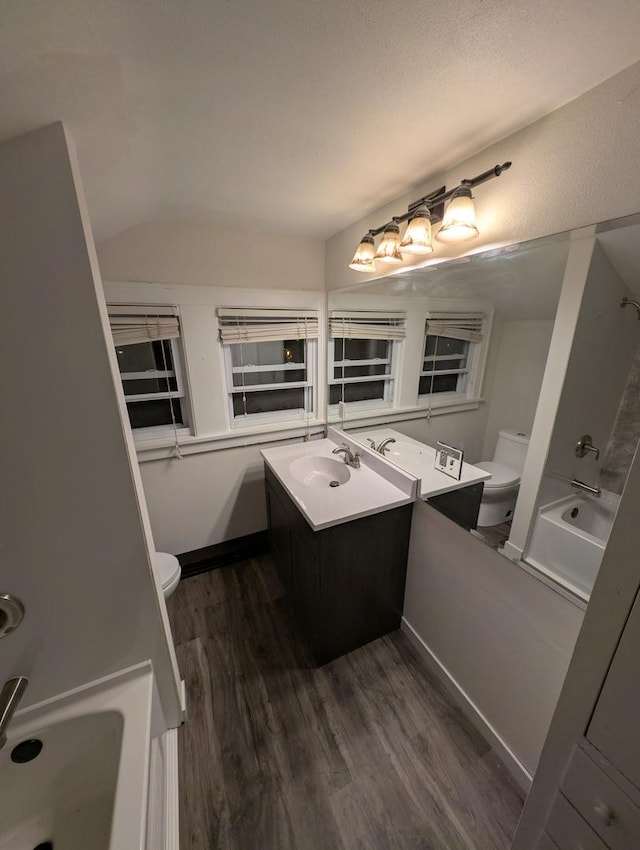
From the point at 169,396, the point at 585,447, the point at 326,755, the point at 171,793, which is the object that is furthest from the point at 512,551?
the point at 169,396

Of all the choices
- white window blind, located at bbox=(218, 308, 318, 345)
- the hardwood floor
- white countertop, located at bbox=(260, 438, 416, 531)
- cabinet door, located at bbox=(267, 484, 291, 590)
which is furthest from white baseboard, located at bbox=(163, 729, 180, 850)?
white window blind, located at bbox=(218, 308, 318, 345)

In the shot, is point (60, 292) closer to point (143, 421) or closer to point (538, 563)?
point (143, 421)

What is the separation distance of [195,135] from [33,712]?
1913mm

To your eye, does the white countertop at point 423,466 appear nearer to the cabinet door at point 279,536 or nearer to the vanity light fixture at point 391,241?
the cabinet door at point 279,536

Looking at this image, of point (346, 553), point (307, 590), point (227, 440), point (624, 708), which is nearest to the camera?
point (624, 708)

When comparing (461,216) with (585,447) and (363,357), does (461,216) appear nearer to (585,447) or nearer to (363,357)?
(585,447)

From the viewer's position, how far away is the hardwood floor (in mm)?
1070

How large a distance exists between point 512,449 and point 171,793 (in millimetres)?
1779

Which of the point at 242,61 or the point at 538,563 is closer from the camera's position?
the point at 242,61

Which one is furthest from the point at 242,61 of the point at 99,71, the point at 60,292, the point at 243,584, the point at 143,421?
the point at 243,584

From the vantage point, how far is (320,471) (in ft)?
6.60

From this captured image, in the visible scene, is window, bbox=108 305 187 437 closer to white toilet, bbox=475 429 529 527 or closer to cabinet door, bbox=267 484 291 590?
cabinet door, bbox=267 484 291 590

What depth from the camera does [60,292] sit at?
2.52 ft

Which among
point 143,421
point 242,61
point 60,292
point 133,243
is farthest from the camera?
point 143,421
